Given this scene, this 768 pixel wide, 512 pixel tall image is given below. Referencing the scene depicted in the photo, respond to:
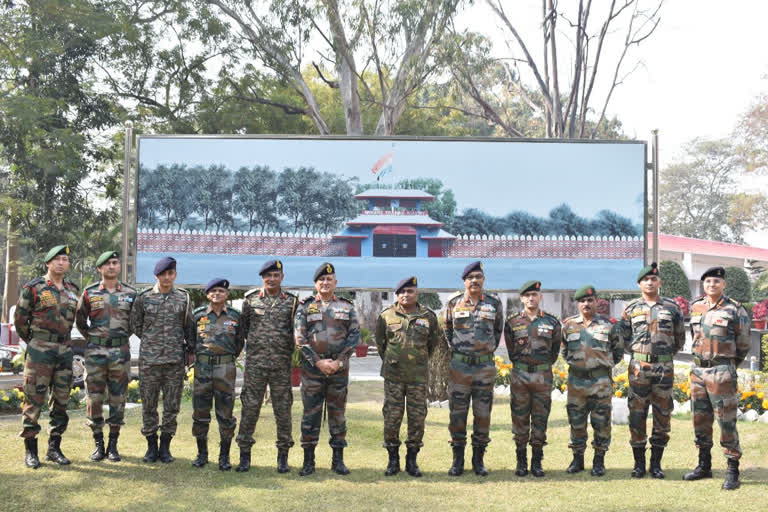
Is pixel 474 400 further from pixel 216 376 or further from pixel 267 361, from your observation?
pixel 216 376

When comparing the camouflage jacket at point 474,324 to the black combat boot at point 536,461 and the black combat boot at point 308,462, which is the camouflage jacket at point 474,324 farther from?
the black combat boot at point 308,462

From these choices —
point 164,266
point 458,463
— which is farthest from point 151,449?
point 458,463

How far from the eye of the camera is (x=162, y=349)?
5844mm

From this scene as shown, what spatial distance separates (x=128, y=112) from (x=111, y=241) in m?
4.07

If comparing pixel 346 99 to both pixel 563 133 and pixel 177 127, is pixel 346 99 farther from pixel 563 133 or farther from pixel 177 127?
pixel 563 133

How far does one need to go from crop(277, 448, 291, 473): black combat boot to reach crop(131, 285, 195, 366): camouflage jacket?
3.77ft

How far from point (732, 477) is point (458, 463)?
206 centimetres

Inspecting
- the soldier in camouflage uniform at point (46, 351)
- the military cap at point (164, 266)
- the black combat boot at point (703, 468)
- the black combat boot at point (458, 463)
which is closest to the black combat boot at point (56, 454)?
the soldier in camouflage uniform at point (46, 351)

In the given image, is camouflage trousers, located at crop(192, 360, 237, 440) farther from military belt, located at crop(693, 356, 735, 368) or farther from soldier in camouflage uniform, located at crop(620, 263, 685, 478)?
military belt, located at crop(693, 356, 735, 368)

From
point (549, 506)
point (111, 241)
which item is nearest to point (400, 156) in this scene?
point (549, 506)

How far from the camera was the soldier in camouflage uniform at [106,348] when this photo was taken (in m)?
5.82

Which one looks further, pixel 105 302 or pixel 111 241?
pixel 111 241

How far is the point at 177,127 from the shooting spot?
64.0ft

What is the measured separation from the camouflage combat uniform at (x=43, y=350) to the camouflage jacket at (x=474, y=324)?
3228 millimetres
